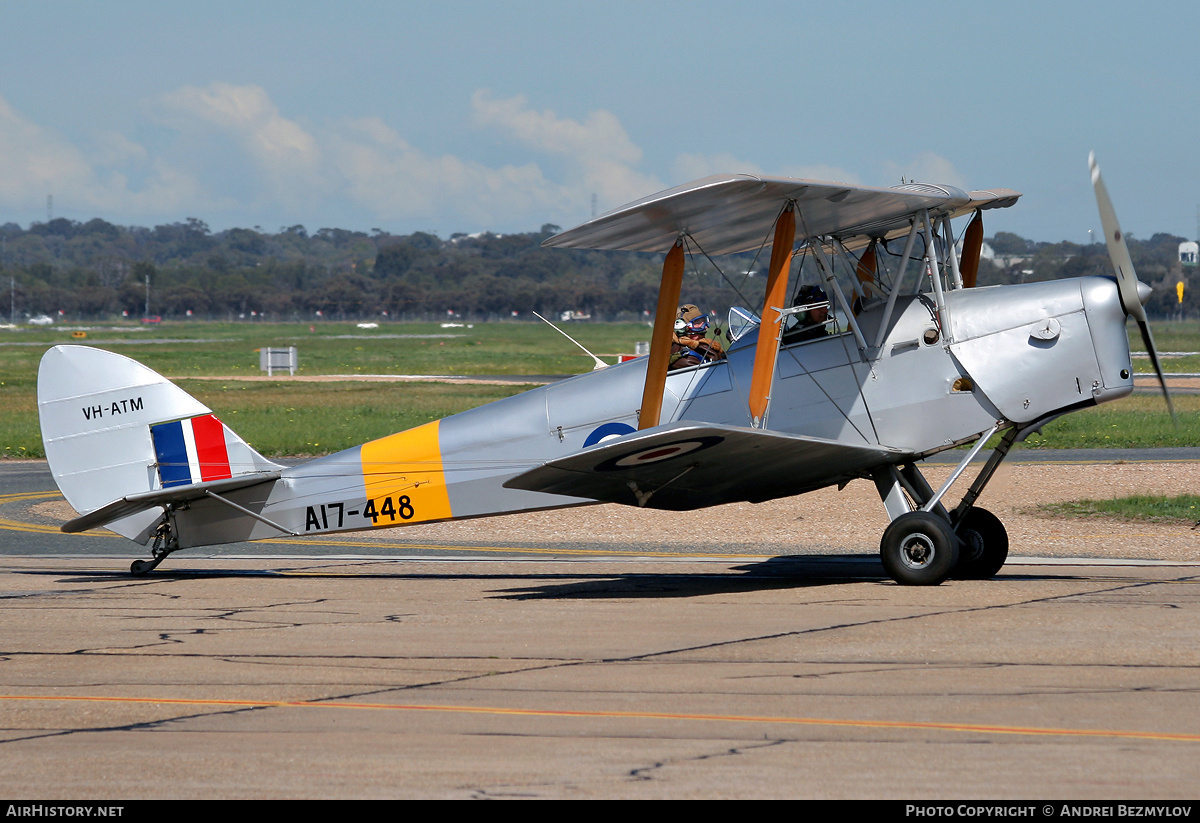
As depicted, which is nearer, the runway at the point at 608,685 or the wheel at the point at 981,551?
the runway at the point at 608,685

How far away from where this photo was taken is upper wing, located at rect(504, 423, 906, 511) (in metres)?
8.40

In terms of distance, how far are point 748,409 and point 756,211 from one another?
1589 mm

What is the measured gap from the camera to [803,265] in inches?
403

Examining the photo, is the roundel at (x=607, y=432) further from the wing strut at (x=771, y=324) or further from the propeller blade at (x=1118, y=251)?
the propeller blade at (x=1118, y=251)

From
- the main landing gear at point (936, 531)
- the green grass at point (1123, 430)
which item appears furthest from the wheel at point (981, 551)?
the green grass at point (1123, 430)

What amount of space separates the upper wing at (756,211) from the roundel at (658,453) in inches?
68.1

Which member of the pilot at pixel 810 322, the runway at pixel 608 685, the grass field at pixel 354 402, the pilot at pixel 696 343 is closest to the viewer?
the runway at pixel 608 685

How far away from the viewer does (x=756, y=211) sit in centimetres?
977

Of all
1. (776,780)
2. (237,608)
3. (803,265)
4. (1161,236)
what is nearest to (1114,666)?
(776,780)

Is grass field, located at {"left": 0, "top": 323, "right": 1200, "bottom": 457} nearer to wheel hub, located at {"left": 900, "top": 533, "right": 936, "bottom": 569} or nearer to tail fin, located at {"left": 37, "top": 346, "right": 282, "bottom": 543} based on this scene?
wheel hub, located at {"left": 900, "top": 533, "right": 936, "bottom": 569}

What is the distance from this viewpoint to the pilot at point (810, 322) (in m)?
9.92
